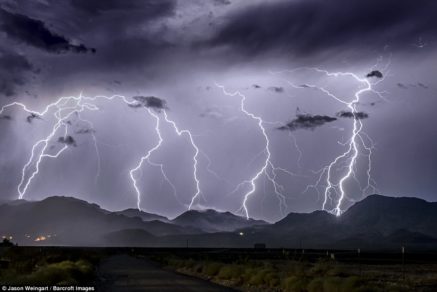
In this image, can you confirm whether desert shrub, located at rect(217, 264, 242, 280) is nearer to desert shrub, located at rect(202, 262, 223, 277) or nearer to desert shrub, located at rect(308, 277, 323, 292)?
desert shrub, located at rect(202, 262, 223, 277)

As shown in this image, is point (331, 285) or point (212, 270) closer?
point (331, 285)

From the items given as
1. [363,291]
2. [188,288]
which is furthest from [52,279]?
[363,291]

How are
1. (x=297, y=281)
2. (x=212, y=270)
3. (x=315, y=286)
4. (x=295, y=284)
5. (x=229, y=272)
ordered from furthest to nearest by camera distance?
(x=212, y=270) → (x=229, y=272) → (x=297, y=281) → (x=295, y=284) → (x=315, y=286)

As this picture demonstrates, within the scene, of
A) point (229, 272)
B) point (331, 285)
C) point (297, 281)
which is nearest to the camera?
point (331, 285)

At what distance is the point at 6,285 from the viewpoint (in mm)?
21250

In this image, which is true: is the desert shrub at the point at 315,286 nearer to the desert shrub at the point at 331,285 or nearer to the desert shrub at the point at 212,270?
the desert shrub at the point at 331,285

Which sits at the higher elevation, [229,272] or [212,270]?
[229,272]

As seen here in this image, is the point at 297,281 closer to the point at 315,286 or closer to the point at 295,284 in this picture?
the point at 295,284

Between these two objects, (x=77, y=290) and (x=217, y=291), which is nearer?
(x=77, y=290)

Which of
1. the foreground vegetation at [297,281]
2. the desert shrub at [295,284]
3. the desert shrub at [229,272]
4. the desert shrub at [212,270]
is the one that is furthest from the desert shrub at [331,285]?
the desert shrub at [212,270]

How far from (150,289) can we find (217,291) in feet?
9.80

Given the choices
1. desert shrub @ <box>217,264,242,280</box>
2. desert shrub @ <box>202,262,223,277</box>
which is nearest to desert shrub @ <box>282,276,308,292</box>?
desert shrub @ <box>217,264,242,280</box>

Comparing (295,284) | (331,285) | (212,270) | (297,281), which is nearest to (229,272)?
(212,270)

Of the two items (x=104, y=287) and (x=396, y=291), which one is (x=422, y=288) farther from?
(x=104, y=287)
